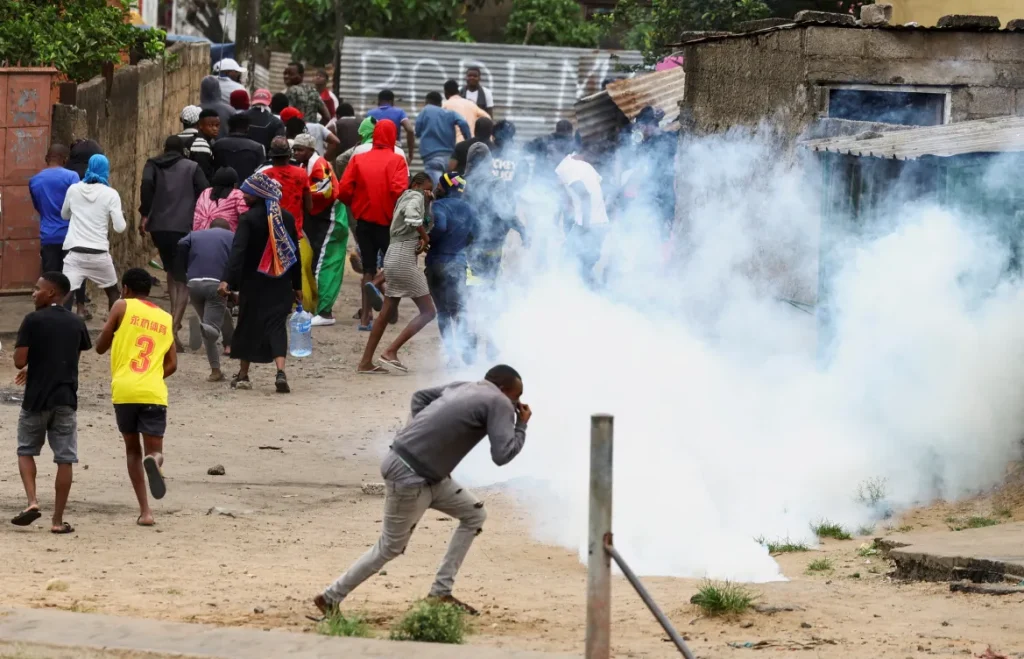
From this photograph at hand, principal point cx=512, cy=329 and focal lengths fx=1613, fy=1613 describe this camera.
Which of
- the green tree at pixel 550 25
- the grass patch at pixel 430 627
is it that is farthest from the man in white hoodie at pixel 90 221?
the green tree at pixel 550 25

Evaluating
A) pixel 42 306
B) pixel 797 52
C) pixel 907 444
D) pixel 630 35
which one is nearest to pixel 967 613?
pixel 907 444

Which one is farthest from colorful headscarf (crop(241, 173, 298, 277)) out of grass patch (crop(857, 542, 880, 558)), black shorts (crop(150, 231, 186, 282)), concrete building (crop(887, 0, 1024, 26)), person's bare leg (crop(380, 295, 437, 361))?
concrete building (crop(887, 0, 1024, 26))

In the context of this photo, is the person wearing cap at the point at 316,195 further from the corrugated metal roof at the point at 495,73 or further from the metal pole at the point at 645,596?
the corrugated metal roof at the point at 495,73

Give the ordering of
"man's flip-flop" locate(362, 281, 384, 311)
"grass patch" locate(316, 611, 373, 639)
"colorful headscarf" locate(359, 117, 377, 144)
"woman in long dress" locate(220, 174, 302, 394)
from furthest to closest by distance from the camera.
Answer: "colorful headscarf" locate(359, 117, 377, 144) < "man's flip-flop" locate(362, 281, 384, 311) < "woman in long dress" locate(220, 174, 302, 394) < "grass patch" locate(316, 611, 373, 639)

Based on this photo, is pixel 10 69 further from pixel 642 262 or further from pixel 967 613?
pixel 967 613

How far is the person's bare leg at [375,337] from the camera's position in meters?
13.6

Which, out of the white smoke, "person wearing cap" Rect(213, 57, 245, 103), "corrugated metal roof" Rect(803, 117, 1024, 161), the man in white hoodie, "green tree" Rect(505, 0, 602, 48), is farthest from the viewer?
"green tree" Rect(505, 0, 602, 48)

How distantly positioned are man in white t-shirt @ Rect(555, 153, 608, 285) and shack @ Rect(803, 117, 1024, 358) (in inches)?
116

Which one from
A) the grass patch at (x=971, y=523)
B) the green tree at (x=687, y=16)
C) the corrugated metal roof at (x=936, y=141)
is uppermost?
the green tree at (x=687, y=16)

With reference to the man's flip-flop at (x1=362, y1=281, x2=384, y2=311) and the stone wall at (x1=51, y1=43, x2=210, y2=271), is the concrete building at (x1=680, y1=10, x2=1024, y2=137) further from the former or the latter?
the stone wall at (x1=51, y1=43, x2=210, y2=271)

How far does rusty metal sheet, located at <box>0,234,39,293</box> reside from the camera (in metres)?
14.3

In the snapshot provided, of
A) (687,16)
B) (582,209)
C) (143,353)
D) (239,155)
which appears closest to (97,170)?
(239,155)

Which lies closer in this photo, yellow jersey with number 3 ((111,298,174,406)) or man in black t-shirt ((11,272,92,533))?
man in black t-shirt ((11,272,92,533))

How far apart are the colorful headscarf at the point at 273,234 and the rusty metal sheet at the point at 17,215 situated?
2.94m
